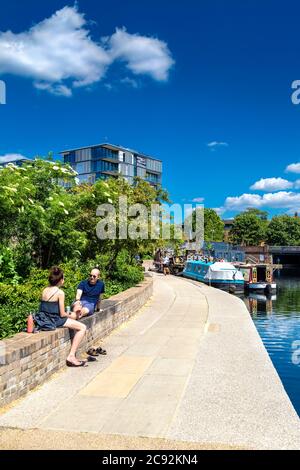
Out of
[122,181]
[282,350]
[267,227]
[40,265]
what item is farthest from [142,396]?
[267,227]

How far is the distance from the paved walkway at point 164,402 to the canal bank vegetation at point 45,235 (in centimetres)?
171

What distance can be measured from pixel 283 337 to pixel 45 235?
30.0 ft


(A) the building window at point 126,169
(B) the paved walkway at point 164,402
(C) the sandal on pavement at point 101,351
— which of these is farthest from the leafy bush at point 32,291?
(A) the building window at point 126,169

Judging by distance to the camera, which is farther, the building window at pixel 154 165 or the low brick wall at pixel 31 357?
the building window at pixel 154 165

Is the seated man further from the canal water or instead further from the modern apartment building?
the modern apartment building

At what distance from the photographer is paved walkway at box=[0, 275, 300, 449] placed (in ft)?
17.5

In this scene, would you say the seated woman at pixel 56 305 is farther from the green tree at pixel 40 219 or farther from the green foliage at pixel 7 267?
the green foliage at pixel 7 267

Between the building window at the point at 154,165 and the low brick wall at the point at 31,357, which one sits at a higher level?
the building window at the point at 154,165

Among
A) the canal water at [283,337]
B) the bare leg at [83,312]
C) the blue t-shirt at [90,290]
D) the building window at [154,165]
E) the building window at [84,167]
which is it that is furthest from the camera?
the building window at [154,165]

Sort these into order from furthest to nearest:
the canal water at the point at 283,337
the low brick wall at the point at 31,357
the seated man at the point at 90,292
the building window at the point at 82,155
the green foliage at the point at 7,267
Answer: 1. the building window at the point at 82,155
2. the green foliage at the point at 7,267
3. the canal water at the point at 283,337
4. the seated man at the point at 90,292
5. the low brick wall at the point at 31,357

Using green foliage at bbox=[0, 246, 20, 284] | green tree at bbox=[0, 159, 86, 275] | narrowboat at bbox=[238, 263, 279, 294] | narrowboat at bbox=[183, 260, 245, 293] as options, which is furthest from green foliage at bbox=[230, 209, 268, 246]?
green foliage at bbox=[0, 246, 20, 284]

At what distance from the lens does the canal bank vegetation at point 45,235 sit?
→ 11.0 meters

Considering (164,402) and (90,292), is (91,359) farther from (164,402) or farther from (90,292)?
(164,402)

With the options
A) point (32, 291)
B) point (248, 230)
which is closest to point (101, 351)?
point (32, 291)
